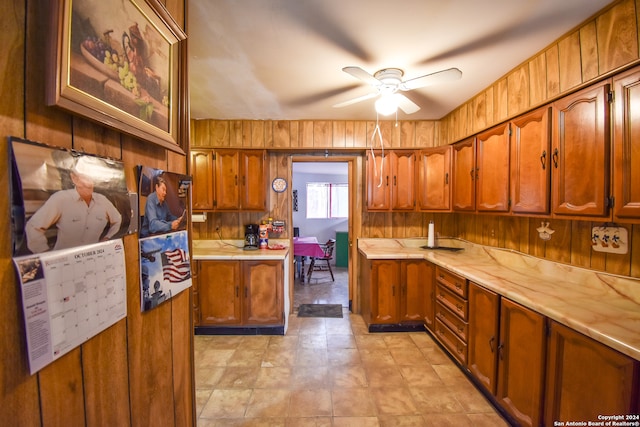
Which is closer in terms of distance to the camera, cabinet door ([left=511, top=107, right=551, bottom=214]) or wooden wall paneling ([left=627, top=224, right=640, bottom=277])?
wooden wall paneling ([left=627, top=224, right=640, bottom=277])

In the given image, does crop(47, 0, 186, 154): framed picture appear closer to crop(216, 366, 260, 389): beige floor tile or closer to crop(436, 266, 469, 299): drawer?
crop(216, 366, 260, 389): beige floor tile

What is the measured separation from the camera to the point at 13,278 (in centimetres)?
48

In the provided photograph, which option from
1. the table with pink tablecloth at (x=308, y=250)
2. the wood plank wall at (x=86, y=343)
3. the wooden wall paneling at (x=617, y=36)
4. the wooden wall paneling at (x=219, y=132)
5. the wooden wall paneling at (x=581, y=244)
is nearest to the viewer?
the wood plank wall at (x=86, y=343)

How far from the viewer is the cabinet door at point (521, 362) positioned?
1.46m

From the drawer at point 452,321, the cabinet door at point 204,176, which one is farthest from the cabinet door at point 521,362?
the cabinet door at point 204,176

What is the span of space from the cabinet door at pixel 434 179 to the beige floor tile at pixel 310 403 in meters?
2.23

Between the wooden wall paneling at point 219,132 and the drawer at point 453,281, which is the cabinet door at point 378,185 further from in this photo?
the wooden wall paneling at point 219,132

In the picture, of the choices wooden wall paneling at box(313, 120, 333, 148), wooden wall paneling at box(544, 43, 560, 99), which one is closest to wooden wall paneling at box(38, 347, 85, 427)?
wooden wall paneling at box(544, 43, 560, 99)

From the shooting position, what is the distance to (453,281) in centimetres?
237

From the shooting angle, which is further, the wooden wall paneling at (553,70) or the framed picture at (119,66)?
the wooden wall paneling at (553,70)

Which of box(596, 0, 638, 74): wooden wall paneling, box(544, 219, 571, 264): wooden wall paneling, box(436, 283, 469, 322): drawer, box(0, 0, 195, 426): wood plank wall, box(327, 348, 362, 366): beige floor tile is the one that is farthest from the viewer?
box(327, 348, 362, 366): beige floor tile

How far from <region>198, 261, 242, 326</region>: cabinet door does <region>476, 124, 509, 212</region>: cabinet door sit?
260cm

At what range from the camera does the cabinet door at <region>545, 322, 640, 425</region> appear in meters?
1.08

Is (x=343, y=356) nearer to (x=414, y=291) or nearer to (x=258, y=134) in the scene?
(x=414, y=291)
